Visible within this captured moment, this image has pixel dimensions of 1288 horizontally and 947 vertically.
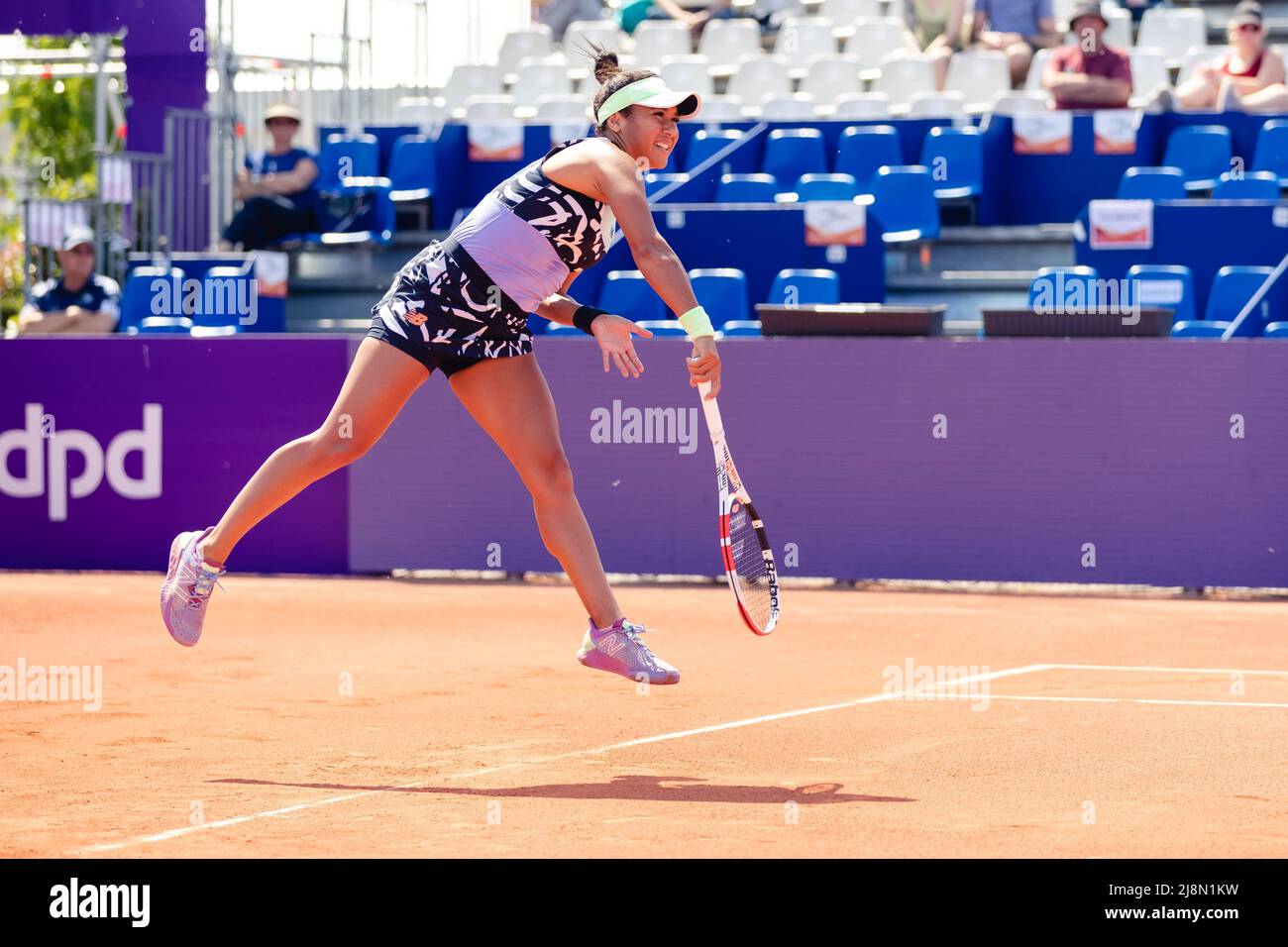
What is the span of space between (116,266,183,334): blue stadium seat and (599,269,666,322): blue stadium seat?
131 inches

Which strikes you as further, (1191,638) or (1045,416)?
(1045,416)

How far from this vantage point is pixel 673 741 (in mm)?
6527

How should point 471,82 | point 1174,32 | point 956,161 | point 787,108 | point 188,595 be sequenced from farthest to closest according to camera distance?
point 471,82 → point 1174,32 → point 787,108 → point 956,161 → point 188,595

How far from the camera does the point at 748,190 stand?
14.6m

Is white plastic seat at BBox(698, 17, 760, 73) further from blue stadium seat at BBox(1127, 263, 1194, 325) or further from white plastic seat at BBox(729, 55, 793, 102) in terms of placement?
blue stadium seat at BBox(1127, 263, 1194, 325)

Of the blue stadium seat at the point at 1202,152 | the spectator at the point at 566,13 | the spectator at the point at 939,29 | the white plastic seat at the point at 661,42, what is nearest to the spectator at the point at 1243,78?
the blue stadium seat at the point at 1202,152

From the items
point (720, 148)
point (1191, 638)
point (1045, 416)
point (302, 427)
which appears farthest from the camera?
point (720, 148)

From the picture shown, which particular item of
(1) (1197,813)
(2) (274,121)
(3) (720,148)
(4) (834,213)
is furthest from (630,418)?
(1) (1197,813)

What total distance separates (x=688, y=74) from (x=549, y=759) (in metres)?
12.1

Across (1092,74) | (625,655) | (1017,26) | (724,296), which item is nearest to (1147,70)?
(1017,26)

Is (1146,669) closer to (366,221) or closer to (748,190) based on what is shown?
(748,190)

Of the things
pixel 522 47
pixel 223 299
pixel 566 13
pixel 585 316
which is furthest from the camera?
pixel 566 13

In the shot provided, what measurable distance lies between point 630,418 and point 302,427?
6.45 ft

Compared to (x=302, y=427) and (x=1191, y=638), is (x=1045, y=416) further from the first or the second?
(x=302, y=427)
